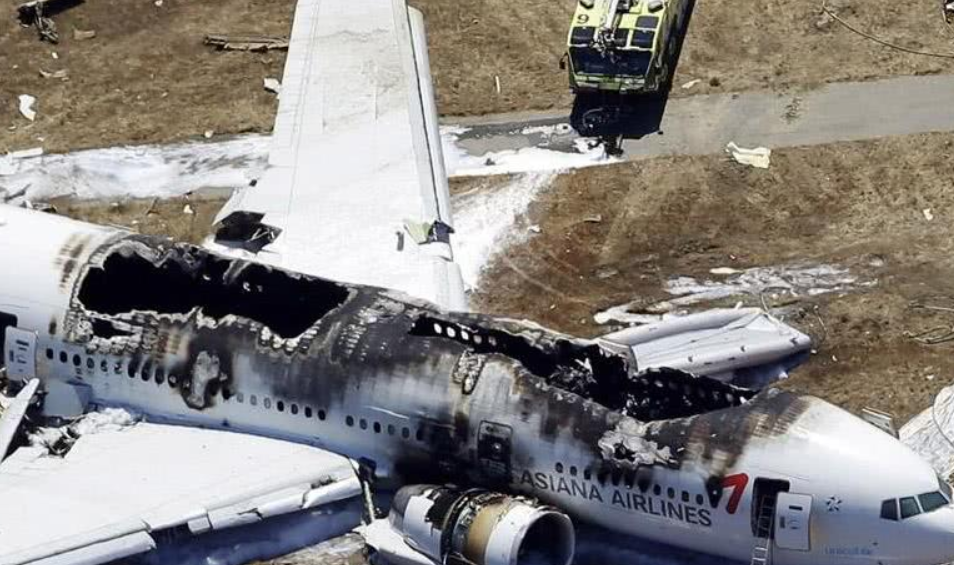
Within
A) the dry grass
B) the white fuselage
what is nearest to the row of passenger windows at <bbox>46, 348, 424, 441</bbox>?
the white fuselage

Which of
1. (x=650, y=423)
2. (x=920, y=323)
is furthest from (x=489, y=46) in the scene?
(x=650, y=423)

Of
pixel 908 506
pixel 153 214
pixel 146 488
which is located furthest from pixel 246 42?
pixel 908 506

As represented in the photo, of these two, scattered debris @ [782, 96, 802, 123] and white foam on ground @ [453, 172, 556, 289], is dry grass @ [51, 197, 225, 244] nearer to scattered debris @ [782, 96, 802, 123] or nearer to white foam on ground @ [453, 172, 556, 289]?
white foam on ground @ [453, 172, 556, 289]

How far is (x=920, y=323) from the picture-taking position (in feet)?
132

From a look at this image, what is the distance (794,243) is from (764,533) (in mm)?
14243

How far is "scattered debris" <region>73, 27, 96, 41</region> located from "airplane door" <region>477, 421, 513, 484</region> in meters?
26.3

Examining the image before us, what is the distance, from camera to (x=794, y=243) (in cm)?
4353

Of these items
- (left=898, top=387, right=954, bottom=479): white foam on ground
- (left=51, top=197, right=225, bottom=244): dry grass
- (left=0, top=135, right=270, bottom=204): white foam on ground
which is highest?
(left=0, top=135, right=270, bottom=204): white foam on ground

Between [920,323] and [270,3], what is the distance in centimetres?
2578

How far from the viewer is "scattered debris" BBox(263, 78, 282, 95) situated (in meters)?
50.2

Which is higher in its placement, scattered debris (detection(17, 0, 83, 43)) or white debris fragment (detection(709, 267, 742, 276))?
scattered debris (detection(17, 0, 83, 43))

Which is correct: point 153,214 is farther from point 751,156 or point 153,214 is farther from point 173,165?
point 751,156

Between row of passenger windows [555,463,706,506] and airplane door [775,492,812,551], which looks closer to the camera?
airplane door [775,492,812,551]

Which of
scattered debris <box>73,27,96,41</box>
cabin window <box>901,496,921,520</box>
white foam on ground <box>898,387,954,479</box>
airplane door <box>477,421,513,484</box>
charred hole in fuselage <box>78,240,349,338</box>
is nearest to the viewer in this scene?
cabin window <box>901,496,921,520</box>
